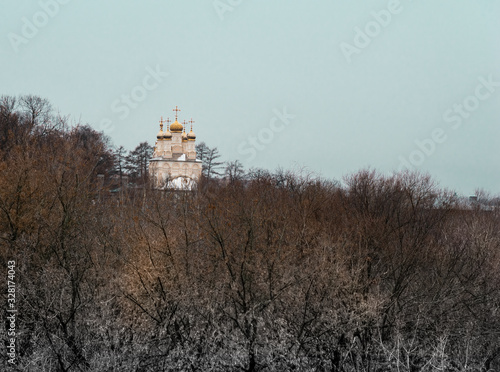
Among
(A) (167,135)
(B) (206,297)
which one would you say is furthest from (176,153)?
(B) (206,297)

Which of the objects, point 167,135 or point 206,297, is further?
point 167,135

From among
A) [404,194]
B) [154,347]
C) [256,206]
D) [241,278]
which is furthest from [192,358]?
[404,194]

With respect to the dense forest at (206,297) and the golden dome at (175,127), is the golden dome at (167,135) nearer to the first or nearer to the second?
the golden dome at (175,127)

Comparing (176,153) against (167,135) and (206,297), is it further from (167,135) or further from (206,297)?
(206,297)

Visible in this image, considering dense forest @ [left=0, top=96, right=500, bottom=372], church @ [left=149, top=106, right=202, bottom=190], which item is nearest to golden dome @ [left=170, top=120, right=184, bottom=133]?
church @ [left=149, top=106, right=202, bottom=190]

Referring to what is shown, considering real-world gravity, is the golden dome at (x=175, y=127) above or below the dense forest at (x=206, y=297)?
above

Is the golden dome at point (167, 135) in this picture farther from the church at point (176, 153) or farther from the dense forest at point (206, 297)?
the dense forest at point (206, 297)

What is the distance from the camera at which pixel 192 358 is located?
1243 centimetres

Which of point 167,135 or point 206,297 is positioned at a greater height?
point 167,135

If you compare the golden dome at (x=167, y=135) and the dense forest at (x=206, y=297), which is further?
the golden dome at (x=167, y=135)

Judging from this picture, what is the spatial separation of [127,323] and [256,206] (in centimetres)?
411

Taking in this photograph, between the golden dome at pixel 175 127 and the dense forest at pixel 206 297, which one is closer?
the dense forest at pixel 206 297

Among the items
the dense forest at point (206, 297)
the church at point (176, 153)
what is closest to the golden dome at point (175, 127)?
the church at point (176, 153)

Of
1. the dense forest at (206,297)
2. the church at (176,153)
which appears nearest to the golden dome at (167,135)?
the church at (176,153)
